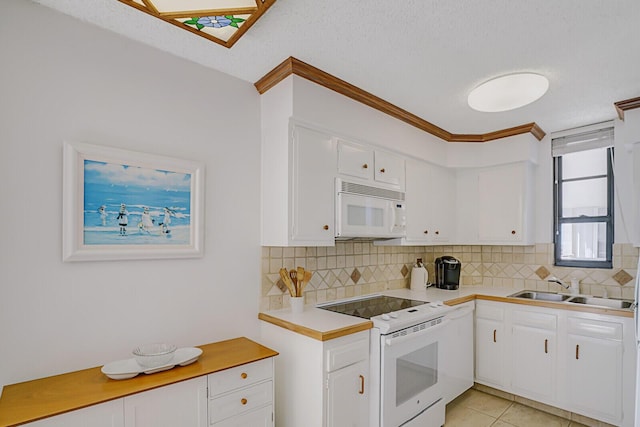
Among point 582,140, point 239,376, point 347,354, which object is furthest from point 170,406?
point 582,140

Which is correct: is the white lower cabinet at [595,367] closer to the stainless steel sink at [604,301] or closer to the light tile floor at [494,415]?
the light tile floor at [494,415]

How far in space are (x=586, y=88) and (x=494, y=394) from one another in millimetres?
2713

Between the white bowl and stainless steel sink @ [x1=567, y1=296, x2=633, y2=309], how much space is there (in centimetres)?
326

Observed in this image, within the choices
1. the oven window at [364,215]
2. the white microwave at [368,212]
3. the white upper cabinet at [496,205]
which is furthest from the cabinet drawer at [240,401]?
the white upper cabinet at [496,205]

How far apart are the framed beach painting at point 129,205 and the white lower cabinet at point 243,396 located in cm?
72

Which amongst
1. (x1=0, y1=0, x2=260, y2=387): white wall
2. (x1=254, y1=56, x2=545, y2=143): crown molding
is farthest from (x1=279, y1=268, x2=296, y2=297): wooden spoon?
(x1=254, y1=56, x2=545, y2=143): crown molding

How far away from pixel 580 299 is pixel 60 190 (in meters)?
3.93

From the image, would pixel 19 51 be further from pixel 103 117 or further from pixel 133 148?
pixel 133 148

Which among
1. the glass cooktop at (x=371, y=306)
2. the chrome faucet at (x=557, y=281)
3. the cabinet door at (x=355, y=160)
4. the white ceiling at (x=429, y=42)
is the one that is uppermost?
the white ceiling at (x=429, y=42)

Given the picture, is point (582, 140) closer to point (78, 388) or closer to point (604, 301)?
point (604, 301)

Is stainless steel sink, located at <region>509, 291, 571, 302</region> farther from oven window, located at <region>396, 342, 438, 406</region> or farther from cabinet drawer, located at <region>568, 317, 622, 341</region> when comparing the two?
oven window, located at <region>396, 342, 438, 406</region>

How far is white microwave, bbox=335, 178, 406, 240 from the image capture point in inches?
93.4

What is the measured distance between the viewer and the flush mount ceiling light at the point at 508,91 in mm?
2188

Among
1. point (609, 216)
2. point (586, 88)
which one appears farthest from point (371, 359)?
point (609, 216)
